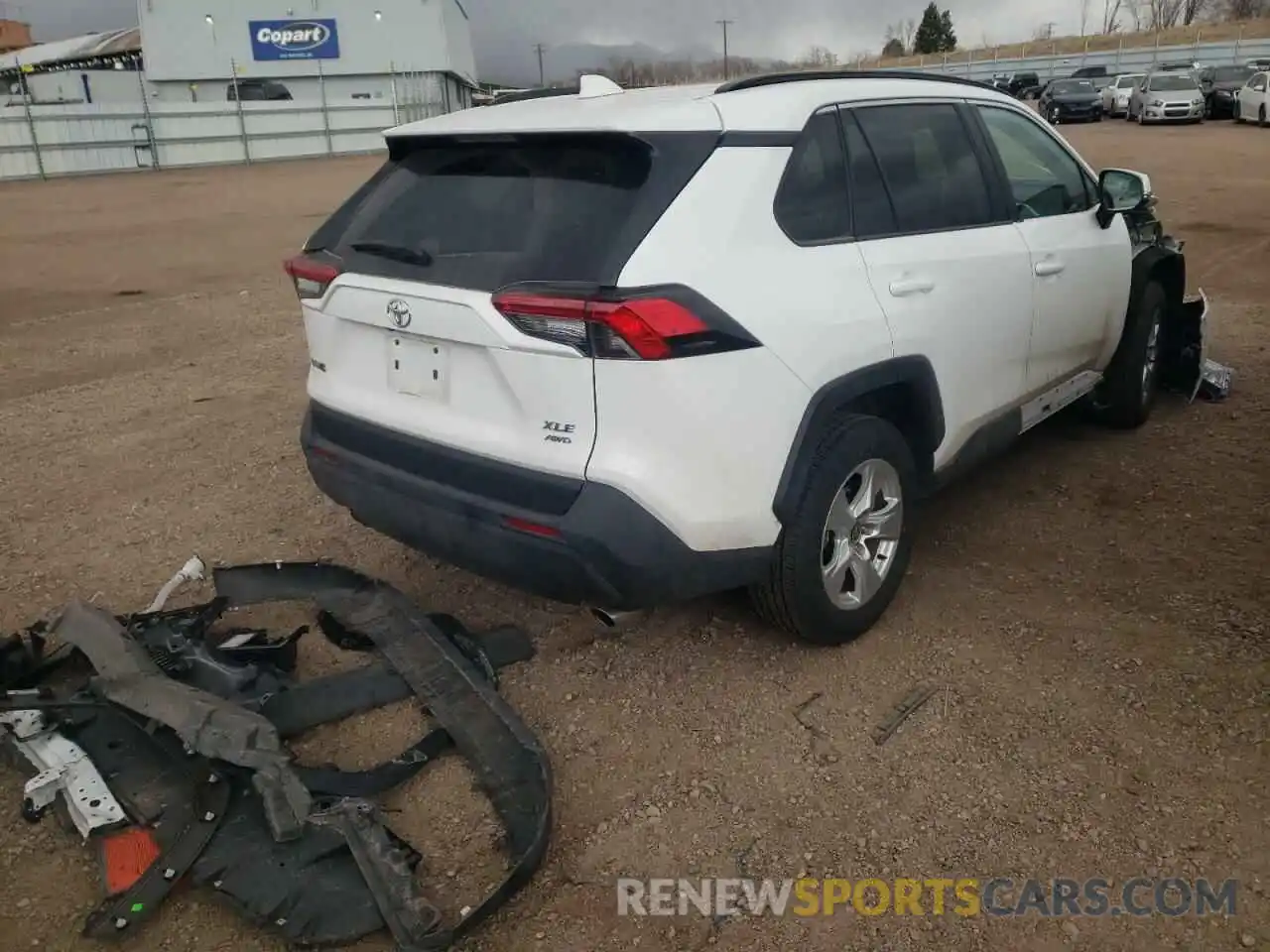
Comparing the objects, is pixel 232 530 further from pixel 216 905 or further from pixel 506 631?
pixel 216 905

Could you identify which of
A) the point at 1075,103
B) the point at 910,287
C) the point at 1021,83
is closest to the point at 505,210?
the point at 910,287

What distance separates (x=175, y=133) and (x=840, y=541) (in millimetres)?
32086

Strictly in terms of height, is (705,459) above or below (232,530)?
above

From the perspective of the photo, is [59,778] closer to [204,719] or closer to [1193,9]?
[204,719]

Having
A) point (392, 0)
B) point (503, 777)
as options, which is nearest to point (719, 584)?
point (503, 777)

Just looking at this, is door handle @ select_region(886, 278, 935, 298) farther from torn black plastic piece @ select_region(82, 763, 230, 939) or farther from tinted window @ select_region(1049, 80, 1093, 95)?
tinted window @ select_region(1049, 80, 1093, 95)

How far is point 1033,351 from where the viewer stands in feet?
13.7

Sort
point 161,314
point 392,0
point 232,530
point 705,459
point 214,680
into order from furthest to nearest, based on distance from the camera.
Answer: point 392,0, point 161,314, point 232,530, point 214,680, point 705,459

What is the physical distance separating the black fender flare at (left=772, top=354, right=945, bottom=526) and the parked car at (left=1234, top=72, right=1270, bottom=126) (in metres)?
28.3

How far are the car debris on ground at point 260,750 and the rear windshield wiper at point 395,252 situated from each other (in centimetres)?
124

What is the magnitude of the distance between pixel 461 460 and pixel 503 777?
919 millimetres

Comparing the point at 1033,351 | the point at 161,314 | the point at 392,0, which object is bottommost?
the point at 161,314

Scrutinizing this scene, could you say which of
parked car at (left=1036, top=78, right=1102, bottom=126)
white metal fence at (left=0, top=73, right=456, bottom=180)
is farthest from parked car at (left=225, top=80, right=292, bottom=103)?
parked car at (left=1036, top=78, right=1102, bottom=126)

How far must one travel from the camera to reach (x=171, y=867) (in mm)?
2508
